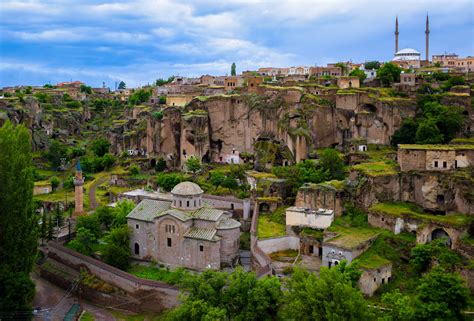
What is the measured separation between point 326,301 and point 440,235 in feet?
39.2

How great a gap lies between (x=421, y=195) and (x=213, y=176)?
17.9 metres

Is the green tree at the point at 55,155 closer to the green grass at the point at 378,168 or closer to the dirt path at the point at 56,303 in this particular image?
the dirt path at the point at 56,303

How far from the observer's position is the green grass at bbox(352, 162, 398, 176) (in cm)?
3381

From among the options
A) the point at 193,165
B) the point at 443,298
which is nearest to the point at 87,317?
the point at 443,298

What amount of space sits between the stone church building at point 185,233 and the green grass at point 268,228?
1970 mm

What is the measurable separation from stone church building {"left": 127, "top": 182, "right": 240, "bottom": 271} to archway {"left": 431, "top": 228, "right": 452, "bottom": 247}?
38.3 feet

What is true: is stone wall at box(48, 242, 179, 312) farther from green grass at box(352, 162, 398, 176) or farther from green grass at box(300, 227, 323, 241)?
green grass at box(352, 162, 398, 176)

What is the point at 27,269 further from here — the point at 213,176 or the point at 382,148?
the point at 382,148

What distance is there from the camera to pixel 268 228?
3409 centimetres

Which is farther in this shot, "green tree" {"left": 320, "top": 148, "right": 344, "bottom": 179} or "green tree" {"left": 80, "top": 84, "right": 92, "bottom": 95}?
"green tree" {"left": 80, "top": 84, "right": 92, "bottom": 95}

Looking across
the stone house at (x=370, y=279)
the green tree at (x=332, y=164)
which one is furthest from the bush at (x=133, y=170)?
the stone house at (x=370, y=279)

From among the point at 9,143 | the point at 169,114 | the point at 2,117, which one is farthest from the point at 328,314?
the point at 2,117

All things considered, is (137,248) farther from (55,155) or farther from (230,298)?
(55,155)

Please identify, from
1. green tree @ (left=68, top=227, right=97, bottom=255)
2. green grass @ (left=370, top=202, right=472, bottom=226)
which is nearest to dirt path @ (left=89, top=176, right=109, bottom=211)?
green tree @ (left=68, top=227, right=97, bottom=255)
